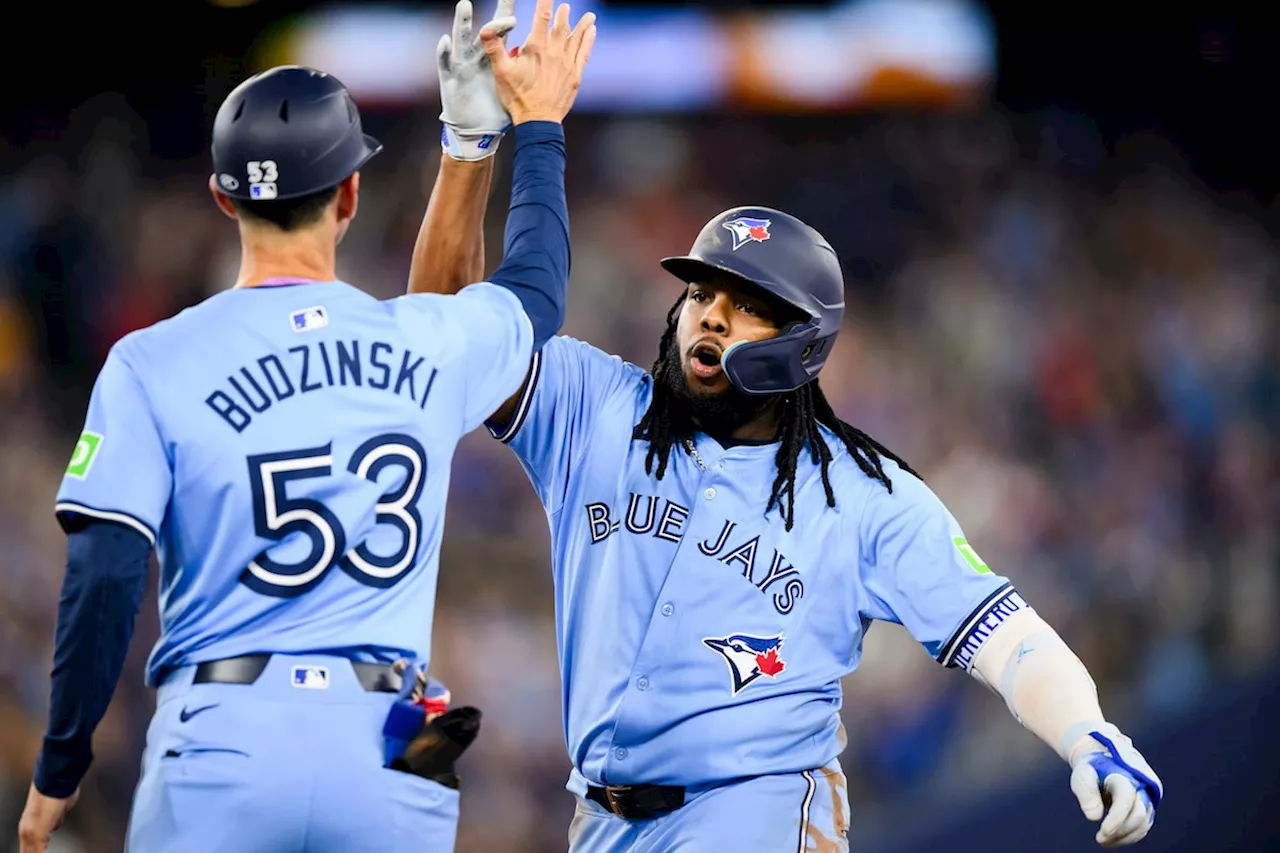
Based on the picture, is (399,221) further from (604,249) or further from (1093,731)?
(1093,731)

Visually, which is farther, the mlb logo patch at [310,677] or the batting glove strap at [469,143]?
the batting glove strap at [469,143]

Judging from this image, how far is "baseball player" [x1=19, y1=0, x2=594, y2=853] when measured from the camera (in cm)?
268

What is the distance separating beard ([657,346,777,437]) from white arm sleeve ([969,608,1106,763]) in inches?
32.8

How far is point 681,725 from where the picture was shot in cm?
366

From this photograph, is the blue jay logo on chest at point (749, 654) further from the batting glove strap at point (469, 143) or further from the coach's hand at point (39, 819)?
the coach's hand at point (39, 819)

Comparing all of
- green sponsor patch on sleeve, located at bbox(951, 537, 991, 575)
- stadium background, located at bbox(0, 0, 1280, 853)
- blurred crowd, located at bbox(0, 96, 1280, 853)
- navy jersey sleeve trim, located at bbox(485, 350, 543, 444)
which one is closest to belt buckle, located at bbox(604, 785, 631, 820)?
navy jersey sleeve trim, located at bbox(485, 350, 543, 444)

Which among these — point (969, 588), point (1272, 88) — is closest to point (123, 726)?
point (969, 588)

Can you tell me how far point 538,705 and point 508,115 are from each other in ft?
18.2

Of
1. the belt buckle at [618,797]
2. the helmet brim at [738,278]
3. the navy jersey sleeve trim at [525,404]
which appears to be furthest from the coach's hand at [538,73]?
Answer: the belt buckle at [618,797]

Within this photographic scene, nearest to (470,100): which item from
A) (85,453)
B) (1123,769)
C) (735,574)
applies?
(735,574)

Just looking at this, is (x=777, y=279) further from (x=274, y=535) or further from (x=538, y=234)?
(x=274, y=535)

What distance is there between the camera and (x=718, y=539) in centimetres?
375

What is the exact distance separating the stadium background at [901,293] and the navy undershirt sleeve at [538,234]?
5.60 metres

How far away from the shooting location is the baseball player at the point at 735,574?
144 inches
